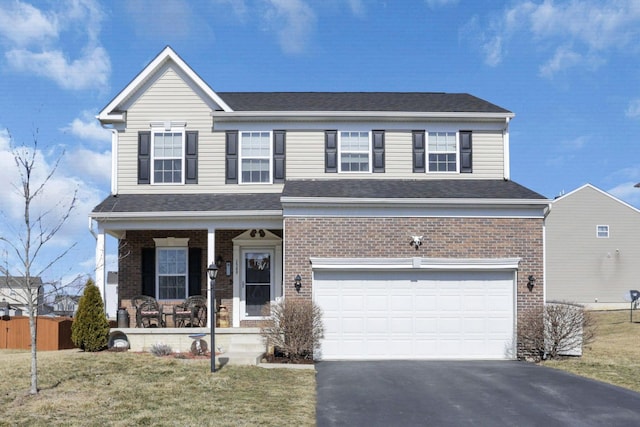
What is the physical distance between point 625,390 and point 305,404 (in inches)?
244

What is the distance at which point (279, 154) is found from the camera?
19719mm

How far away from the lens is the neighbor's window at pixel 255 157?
64.4 ft

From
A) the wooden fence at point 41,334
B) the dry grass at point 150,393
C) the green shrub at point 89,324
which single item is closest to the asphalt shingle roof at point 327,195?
the green shrub at point 89,324

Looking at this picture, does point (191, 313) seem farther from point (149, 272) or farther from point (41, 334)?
point (41, 334)

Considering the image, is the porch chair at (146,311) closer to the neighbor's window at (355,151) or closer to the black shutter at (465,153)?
the neighbor's window at (355,151)

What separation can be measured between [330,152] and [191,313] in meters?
6.25

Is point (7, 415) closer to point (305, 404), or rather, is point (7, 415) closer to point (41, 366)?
point (41, 366)

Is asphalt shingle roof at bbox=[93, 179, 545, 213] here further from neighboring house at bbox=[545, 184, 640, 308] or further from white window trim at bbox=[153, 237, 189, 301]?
neighboring house at bbox=[545, 184, 640, 308]

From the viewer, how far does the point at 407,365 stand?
15.0 m

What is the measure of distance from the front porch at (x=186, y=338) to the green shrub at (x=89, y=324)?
54cm

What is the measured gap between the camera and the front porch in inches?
642

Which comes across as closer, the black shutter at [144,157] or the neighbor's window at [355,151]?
the black shutter at [144,157]

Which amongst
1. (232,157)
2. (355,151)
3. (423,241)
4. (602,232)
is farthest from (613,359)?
(602,232)

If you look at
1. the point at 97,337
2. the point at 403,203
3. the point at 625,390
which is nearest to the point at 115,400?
the point at 97,337
